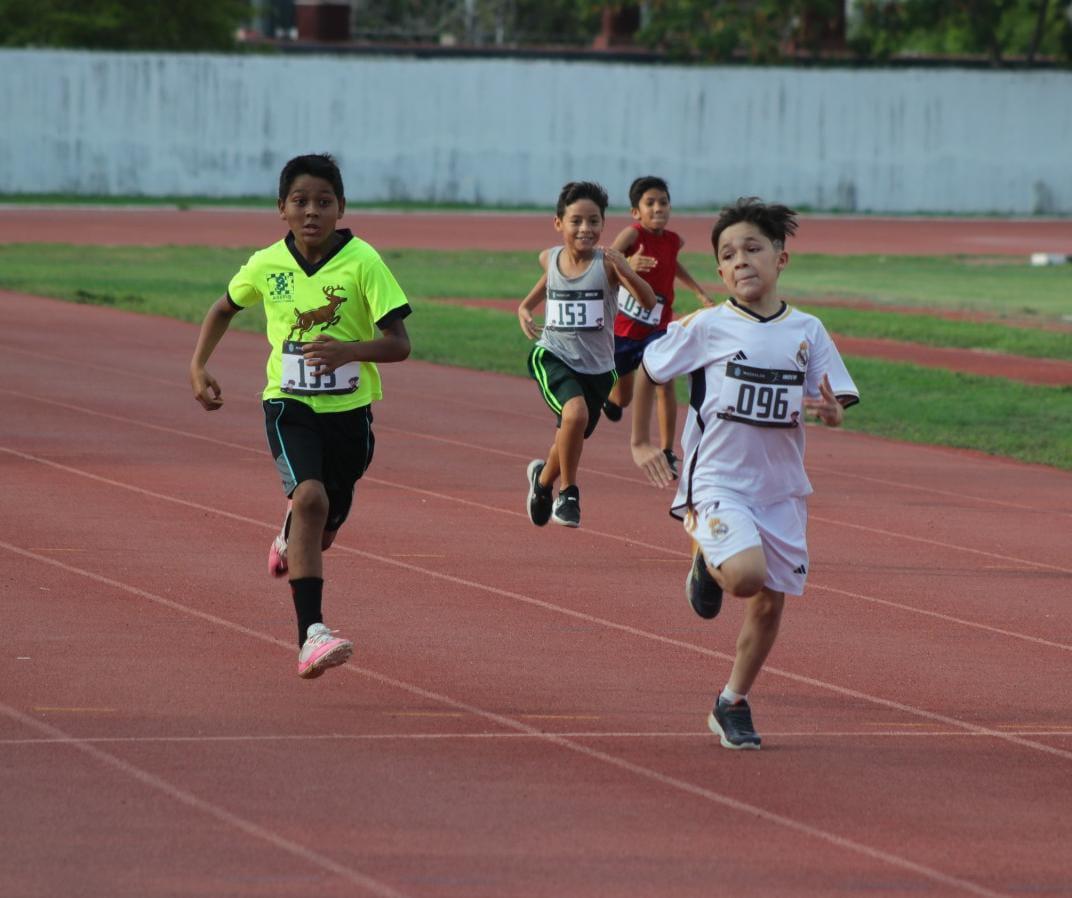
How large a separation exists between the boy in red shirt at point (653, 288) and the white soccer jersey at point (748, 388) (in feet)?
17.3

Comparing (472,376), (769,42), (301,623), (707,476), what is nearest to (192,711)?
(301,623)

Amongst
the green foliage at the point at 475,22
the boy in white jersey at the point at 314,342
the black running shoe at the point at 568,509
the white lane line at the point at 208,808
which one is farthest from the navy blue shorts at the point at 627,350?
the green foliage at the point at 475,22

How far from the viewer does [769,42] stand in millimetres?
52500

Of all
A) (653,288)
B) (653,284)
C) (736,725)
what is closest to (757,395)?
(736,725)

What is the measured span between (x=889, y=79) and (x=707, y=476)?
141 ft

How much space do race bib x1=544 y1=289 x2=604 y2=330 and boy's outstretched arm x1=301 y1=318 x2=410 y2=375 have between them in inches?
138

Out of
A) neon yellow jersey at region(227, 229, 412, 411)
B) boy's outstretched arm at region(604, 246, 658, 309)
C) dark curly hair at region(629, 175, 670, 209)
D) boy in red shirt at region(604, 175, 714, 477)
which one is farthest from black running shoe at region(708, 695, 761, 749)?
dark curly hair at region(629, 175, 670, 209)

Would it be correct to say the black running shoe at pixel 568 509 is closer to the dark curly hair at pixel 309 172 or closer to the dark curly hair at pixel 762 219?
the dark curly hair at pixel 309 172

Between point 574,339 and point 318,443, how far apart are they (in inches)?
144

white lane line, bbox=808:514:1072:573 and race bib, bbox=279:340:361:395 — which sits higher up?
race bib, bbox=279:340:361:395

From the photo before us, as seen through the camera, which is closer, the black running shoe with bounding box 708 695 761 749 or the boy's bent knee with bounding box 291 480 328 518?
the black running shoe with bounding box 708 695 761 749

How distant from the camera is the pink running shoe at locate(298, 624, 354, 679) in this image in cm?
662

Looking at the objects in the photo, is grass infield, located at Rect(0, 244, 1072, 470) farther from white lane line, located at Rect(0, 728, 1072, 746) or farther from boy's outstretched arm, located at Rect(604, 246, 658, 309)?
white lane line, located at Rect(0, 728, 1072, 746)

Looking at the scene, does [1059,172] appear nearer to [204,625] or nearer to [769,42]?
[769,42]
